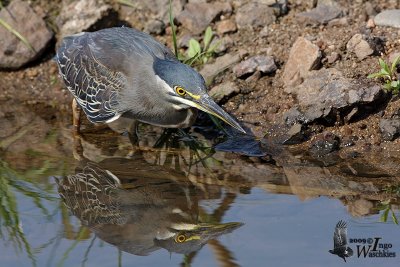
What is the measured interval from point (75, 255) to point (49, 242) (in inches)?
13.0

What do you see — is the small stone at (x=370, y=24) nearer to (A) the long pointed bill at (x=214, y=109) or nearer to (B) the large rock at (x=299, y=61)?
(B) the large rock at (x=299, y=61)

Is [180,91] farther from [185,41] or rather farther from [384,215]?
[384,215]

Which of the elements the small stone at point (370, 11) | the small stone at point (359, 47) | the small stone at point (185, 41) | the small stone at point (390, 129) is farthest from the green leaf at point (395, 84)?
the small stone at point (185, 41)

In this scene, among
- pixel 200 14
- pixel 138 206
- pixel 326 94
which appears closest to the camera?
pixel 138 206

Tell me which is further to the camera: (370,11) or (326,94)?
(370,11)

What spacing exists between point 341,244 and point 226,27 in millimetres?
3828

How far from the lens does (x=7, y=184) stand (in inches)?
274

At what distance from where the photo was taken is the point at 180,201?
6.60 m

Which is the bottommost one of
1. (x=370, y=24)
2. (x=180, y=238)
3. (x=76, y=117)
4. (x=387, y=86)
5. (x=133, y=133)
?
(x=180, y=238)

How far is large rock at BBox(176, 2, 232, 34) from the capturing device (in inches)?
353

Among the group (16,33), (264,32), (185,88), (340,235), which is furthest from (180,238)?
(16,33)

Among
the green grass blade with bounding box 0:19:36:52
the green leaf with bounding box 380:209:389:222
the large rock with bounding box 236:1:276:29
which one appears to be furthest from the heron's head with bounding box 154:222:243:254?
the green grass blade with bounding box 0:19:36:52

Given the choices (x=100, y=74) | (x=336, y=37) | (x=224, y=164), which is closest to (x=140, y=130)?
(x=100, y=74)

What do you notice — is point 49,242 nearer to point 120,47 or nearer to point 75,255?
point 75,255
